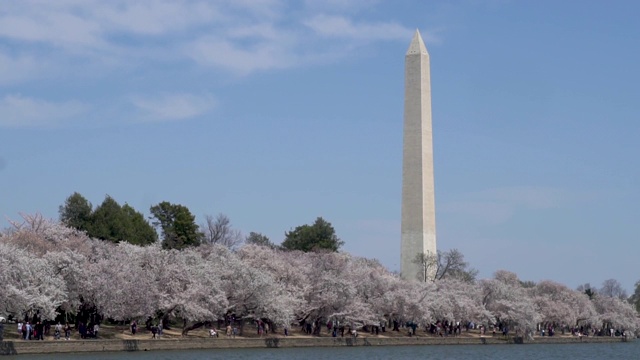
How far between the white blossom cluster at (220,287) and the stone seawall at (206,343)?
75.3 inches

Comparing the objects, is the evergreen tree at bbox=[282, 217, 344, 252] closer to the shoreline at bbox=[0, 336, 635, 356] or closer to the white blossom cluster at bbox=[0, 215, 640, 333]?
the white blossom cluster at bbox=[0, 215, 640, 333]

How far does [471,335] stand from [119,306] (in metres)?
36.0

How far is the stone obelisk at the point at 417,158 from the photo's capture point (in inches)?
3132

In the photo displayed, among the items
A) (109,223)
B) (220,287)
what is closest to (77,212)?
(109,223)

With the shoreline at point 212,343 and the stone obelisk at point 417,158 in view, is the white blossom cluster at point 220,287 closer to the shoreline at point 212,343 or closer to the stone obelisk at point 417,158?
the shoreline at point 212,343

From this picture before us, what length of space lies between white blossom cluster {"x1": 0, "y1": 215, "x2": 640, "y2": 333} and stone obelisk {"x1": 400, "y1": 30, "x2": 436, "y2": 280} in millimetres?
3953

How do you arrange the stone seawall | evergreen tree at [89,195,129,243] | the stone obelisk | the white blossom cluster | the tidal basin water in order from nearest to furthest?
the tidal basin water
the stone seawall
the white blossom cluster
evergreen tree at [89,195,129,243]
the stone obelisk

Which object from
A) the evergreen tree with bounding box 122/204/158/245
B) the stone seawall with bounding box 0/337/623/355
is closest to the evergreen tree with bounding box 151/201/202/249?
the evergreen tree with bounding box 122/204/158/245

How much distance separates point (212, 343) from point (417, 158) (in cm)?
3139

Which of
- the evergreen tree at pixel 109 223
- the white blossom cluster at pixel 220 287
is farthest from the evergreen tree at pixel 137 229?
the white blossom cluster at pixel 220 287

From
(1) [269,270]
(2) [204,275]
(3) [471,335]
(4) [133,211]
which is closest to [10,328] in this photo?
(2) [204,275]

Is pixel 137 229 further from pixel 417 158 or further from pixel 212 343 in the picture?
pixel 212 343

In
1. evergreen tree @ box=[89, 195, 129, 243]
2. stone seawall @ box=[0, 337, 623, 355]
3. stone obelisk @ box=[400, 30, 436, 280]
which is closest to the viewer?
stone seawall @ box=[0, 337, 623, 355]

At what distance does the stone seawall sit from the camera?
43.8 m
